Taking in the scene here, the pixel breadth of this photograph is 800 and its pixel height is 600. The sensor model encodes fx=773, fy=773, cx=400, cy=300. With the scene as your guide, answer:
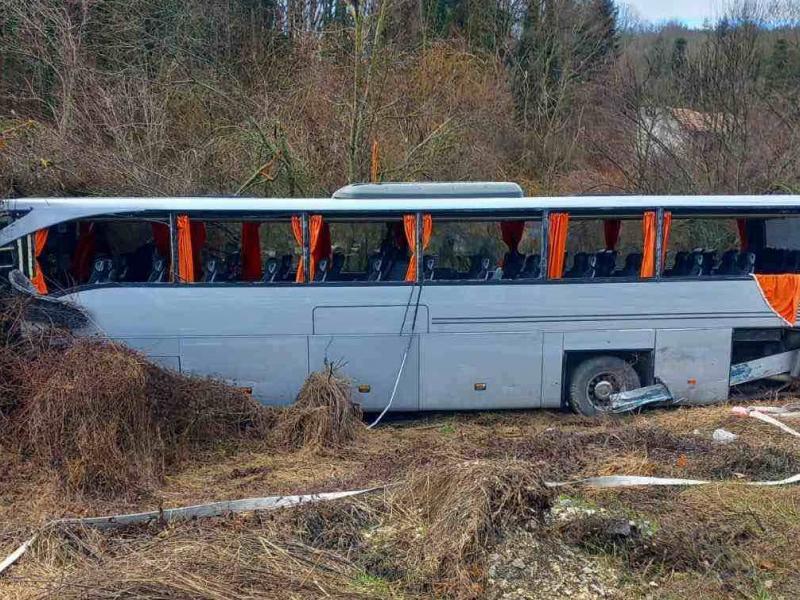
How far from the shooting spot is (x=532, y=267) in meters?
9.79

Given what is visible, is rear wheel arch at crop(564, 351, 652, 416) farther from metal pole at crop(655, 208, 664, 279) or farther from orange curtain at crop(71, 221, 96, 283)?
orange curtain at crop(71, 221, 96, 283)

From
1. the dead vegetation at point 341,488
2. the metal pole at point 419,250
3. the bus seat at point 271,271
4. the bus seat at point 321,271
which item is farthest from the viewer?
the bus seat at point 271,271

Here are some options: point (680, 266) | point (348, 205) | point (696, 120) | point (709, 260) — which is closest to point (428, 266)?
point (348, 205)

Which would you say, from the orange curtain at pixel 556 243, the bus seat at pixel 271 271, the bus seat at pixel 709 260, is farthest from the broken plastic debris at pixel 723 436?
the bus seat at pixel 271 271

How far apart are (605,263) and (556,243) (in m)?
1.19

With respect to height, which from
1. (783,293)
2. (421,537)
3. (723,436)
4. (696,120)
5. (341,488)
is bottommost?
(723,436)

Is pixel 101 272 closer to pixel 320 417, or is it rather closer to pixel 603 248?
pixel 320 417

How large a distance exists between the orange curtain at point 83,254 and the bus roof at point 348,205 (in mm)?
496

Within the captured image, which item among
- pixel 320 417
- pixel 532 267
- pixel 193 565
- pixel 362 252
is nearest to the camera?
pixel 193 565

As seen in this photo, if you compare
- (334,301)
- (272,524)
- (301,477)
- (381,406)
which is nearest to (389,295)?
(334,301)

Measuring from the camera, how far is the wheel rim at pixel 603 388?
392 inches

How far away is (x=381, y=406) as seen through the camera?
31.6 ft

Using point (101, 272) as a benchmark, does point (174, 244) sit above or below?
above

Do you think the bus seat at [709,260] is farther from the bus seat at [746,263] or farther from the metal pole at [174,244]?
the metal pole at [174,244]
